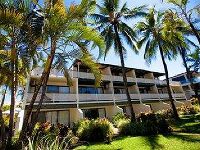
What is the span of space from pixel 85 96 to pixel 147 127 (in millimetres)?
11273

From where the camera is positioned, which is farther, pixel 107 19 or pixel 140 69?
pixel 140 69

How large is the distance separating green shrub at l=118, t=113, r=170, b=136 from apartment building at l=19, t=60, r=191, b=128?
6.49 meters

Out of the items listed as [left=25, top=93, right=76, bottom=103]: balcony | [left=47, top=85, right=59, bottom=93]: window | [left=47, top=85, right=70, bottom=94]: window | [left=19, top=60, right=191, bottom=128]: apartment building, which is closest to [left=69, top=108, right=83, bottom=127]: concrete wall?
[left=19, top=60, right=191, bottom=128]: apartment building

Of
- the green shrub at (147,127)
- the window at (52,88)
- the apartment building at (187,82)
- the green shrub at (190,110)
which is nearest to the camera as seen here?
the green shrub at (147,127)

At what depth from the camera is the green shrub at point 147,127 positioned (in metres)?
16.1

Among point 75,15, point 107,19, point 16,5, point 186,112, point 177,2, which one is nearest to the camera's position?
point 16,5

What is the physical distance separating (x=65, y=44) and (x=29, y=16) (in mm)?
2448

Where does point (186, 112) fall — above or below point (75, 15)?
below

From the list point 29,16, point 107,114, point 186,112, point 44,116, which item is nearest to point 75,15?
point 29,16

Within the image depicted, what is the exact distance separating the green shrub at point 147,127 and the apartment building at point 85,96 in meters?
6.49

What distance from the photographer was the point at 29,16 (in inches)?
447

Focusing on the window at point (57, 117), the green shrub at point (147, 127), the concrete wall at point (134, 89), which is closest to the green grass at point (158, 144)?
the green shrub at point (147, 127)

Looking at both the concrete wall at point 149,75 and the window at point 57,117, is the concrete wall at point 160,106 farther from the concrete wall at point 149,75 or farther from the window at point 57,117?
the window at point 57,117

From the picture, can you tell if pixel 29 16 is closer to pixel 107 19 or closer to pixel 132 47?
pixel 107 19
